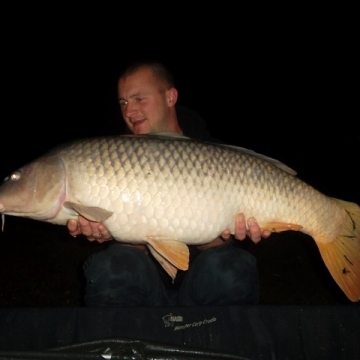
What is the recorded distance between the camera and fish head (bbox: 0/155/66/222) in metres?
1.39

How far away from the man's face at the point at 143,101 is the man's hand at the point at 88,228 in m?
0.64

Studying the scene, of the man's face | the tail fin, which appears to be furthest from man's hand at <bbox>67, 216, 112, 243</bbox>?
the tail fin

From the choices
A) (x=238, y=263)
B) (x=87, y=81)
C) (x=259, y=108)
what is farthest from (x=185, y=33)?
(x=238, y=263)

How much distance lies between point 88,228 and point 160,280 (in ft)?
1.38

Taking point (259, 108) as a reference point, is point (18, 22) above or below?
above

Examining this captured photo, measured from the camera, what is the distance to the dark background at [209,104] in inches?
118

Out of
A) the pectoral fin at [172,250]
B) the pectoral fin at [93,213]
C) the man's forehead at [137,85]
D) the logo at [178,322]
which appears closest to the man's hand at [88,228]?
the pectoral fin at [93,213]

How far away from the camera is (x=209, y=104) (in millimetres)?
18578

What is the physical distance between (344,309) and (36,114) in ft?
48.0

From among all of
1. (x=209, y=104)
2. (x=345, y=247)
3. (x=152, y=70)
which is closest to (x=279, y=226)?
(x=345, y=247)

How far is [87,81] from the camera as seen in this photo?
19.0 meters

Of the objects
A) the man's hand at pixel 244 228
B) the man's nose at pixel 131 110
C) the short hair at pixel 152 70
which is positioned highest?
the short hair at pixel 152 70

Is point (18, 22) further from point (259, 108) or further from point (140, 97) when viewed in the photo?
point (140, 97)

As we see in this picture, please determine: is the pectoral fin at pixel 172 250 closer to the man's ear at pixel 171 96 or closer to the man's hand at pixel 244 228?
the man's hand at pixel 244 228
